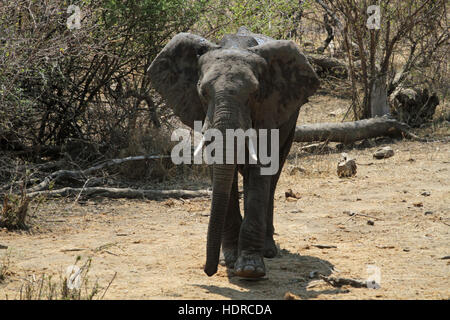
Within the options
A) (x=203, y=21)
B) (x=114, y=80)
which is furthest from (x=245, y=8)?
(x=114, y=80)

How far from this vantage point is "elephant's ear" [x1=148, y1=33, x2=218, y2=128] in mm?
6004

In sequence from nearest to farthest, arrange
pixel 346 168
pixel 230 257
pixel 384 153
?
1. pixel 230 257
2. pixel 346 168
3. pixel 384 153

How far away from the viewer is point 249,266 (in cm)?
538

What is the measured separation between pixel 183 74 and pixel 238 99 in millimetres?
1044

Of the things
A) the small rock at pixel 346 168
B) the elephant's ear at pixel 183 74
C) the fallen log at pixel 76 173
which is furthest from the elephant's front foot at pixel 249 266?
the small rock at pixel 346 168

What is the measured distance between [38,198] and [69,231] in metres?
0.67

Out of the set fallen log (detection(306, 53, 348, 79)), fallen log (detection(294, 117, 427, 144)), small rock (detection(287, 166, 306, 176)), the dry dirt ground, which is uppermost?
fallen log (detection(306, 53, 348, 79))

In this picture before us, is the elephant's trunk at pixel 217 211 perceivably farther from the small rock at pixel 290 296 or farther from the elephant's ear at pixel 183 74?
the elephant's ear at pixel 183 74

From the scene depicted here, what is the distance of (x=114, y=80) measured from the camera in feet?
33.3

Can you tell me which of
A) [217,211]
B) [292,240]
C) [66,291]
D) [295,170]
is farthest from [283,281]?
[295,170]

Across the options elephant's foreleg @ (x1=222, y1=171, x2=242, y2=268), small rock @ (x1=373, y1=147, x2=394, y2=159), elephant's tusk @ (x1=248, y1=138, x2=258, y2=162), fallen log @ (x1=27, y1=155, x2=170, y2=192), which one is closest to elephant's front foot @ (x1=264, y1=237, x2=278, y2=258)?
elephant's foreleg @ (x1=222, y1=171, x2=242, y2=268)

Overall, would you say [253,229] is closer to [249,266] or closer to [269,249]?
[249,266]

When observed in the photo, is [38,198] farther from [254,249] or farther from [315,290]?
[315,290]

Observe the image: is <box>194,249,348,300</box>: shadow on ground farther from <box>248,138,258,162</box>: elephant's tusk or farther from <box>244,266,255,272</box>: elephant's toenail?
<box>248,138,258,162</box>: elephant's tusk
